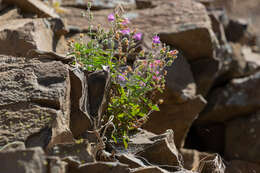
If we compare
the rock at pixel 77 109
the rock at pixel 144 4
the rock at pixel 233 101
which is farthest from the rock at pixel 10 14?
the rock at pixel 233 101

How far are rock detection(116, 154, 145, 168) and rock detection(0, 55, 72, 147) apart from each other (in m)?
0.44

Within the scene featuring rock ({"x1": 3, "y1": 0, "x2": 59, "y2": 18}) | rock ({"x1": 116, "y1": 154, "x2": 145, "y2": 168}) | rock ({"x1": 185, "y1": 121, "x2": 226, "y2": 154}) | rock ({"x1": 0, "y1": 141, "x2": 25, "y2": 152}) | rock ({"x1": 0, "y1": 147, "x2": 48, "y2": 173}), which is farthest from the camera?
rock ({"x1": 185, "y1": 121, "x2": 226, "y2": 154})

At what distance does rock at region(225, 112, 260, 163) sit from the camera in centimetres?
609

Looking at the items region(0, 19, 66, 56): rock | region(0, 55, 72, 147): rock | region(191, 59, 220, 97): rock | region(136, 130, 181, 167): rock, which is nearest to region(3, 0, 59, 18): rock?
region(0, 19, 66, 56): rock

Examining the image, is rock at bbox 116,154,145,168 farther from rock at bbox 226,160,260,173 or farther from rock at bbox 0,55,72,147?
rock at bbox 226,160,260,173

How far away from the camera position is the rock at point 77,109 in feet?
9.94

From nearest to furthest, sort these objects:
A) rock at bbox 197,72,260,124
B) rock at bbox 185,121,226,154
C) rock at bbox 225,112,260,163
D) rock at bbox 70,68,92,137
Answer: rock at bbox 70,68,92,137 < rock at bbox 225,112,260,163 < rock at bbox 197,72,260,124 < rock at bbox 185,121,226,154

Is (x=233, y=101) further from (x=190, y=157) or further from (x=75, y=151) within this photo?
(x=75, y=151)

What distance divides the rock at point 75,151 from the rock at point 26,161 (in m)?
0.27

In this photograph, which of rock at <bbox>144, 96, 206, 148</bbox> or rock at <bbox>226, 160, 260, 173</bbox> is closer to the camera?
rock at <bbox>226, 160, 260, 173</bbox>

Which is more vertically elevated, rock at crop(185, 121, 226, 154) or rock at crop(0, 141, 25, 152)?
rock at crop(0, 141, 25, 152)

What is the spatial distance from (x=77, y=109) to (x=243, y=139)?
392 cm

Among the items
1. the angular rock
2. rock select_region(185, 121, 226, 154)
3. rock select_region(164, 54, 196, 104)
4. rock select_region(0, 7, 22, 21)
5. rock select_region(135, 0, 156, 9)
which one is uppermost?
rock select_region(135, 0, 156, 9)

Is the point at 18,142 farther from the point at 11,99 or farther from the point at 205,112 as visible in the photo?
the point at 205,112
